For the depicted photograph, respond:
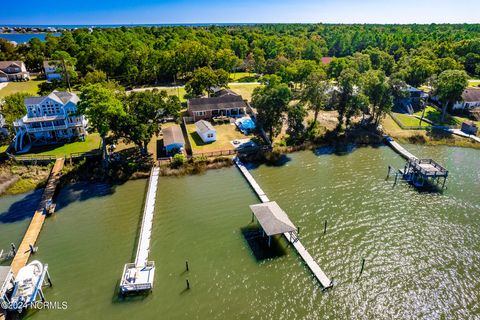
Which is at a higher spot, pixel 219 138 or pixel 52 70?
pixel 52 70

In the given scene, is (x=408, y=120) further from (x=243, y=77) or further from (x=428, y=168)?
(x=243, y=77)

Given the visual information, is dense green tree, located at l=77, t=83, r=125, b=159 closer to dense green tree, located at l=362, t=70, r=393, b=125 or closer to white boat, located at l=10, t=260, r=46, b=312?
white boat, located at l=10, t=260, r=46, b=312

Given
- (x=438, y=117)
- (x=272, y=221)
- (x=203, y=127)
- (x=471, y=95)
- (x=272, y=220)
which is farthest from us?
(x=471, y=95)

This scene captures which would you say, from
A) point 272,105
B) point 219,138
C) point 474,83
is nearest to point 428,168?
point 272,105

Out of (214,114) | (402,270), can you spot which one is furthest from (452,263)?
(214,114)

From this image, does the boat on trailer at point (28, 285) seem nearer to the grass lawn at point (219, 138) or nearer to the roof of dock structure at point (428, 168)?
the grass lawn at point (219, 138)

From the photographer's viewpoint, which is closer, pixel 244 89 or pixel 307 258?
pixel 307 258

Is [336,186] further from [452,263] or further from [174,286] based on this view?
[174,286]
